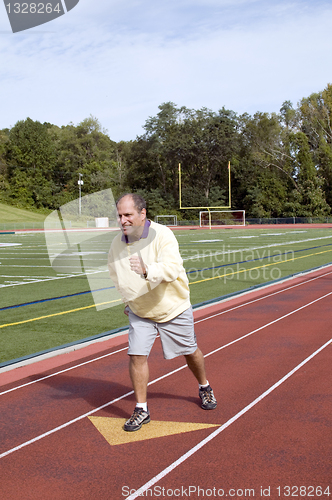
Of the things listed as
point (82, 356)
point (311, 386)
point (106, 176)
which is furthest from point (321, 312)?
point (106, 176)

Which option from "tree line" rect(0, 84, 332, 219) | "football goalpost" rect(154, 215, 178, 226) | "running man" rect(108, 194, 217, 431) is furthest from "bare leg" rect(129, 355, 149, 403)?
"tree line" rect(0, 84, 332, 219)

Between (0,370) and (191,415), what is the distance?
257cm

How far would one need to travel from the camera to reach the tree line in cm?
6800

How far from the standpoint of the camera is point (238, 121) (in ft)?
257

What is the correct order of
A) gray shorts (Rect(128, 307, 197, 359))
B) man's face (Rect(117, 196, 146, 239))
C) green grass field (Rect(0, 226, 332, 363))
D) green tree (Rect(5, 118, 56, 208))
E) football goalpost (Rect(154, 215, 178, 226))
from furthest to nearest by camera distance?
green tree (Rect(5, 118, 56, 208)) → football goalpost (Rect(154, 215, 178, 226)) → green grass field (Rect(0, 226, 332, 363)) → gray shorts (Rect(128, 307, 197, 359)) → man's face (Rect(117, 196, 146, 239))

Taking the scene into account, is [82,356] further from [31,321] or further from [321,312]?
[321,312]

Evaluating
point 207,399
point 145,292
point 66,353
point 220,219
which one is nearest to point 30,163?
point 220,219

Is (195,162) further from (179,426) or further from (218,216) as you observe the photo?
(179,426)

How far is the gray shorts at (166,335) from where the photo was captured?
4.24m

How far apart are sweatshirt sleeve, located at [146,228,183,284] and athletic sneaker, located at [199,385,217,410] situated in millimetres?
1296

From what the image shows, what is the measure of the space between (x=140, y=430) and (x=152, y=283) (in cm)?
131

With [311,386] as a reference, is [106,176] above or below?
above

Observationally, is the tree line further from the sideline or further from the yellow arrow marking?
the yellow arrow marking

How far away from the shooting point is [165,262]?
400cm
